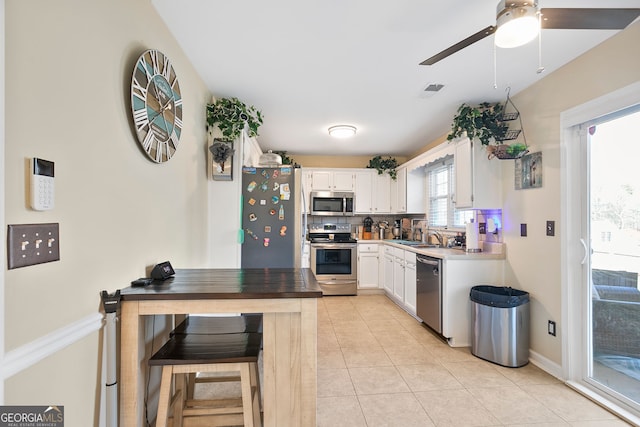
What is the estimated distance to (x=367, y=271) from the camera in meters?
4.99

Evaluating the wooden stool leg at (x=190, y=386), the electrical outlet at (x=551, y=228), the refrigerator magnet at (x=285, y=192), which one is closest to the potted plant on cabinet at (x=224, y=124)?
the refrigerator magnet at (x=285, y=192)

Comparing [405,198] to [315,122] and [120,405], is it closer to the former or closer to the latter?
[315,122]

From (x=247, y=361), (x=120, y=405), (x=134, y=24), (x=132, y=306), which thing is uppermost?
(x=134, y=24)

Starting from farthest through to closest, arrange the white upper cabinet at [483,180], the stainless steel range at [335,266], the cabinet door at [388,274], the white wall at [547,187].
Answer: the stainless steel range at [335,266] → the cabinet door at [388,274] → the white upper cabinet at [483,180] → the white wall at [547,187]

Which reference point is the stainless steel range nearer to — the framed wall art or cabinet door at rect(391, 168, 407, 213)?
cabinet door at rect(391, 168, 407, 213)

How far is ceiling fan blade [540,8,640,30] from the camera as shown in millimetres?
1352

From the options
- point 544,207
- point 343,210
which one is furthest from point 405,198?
point 544,207

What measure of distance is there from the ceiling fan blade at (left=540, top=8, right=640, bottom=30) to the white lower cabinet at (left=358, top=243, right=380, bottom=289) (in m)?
3.89

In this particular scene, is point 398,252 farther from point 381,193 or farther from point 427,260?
point 381,193

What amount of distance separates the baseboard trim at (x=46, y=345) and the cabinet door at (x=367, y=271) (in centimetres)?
414

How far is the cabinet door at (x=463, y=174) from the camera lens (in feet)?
10.2

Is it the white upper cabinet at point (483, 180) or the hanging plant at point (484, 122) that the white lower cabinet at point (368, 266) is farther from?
the hanging plant at point (484, 122)

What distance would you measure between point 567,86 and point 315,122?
2.41 m

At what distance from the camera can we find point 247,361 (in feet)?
4.48
